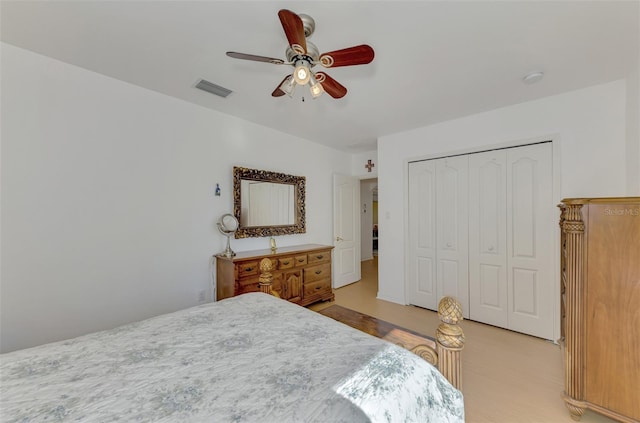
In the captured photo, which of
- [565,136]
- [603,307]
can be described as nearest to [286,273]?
[603,307]

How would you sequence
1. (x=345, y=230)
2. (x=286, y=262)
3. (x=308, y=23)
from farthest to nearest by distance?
1. (x=345, y=230)
2. (x=286, y=262)
3. (x=308, y=23)

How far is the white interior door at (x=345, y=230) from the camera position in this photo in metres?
4.51

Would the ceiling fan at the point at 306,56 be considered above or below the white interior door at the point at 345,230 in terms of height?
above

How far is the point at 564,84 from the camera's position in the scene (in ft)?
7.75

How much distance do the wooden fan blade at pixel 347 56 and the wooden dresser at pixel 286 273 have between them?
2107 mm

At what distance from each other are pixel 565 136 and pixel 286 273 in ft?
11.2

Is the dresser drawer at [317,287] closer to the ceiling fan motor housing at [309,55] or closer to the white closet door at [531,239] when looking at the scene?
the white closet door at [531,239]

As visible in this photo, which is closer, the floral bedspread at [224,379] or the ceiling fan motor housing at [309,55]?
the floral bedspread at [224,379]

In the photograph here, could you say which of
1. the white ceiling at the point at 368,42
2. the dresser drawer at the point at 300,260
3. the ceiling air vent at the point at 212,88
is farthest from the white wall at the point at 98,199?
the dresser drawer at the point at 300,260

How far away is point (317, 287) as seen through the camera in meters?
3.60

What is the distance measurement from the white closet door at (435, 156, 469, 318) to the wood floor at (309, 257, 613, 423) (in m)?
0.46

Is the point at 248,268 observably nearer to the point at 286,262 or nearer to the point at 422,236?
the point at 286,262

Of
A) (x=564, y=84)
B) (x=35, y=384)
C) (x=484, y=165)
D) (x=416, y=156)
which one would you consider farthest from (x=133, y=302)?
(x=564, y=84)

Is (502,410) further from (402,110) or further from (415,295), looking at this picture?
(402,110)
